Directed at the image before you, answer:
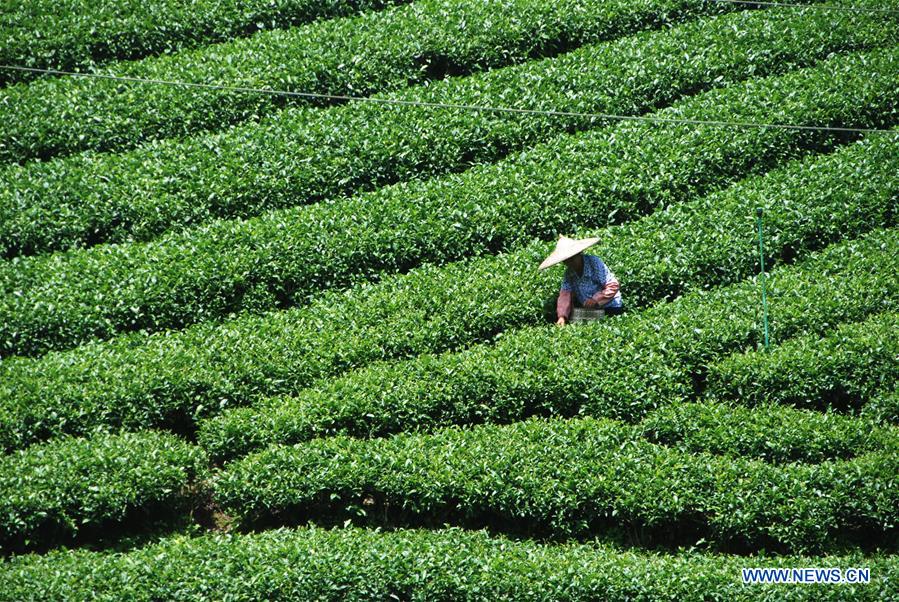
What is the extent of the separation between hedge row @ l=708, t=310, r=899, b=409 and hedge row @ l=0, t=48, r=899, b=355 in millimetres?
2945

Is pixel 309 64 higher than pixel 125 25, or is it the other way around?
pixel 125 25

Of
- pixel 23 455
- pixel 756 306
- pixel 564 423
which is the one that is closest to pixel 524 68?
pixel 756 306

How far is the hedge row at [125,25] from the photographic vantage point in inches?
602

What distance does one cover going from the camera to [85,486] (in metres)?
10.7

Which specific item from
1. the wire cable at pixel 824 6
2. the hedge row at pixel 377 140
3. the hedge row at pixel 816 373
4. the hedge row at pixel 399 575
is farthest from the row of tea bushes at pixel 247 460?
the wire cable at pixel 824 6

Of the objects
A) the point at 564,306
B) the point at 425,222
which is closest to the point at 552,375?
the point at 564,306

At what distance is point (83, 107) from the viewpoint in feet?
48.3

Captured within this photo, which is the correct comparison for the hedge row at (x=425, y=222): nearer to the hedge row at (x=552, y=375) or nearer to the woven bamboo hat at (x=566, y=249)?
the woven bamboo hat at (x=566, y=249)

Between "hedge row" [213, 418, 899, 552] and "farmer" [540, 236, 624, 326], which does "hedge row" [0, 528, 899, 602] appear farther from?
"farmer" [540, 236, 624, 326]

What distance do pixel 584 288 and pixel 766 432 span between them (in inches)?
102

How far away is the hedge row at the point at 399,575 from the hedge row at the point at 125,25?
7.84 m

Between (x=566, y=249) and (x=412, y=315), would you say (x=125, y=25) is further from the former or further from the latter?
(x=566, y=249)

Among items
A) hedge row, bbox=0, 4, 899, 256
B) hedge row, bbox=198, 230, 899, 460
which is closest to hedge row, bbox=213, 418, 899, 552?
hedge row, bbox=198, 230, 899, 460

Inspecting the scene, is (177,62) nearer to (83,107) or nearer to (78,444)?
(83,107)
